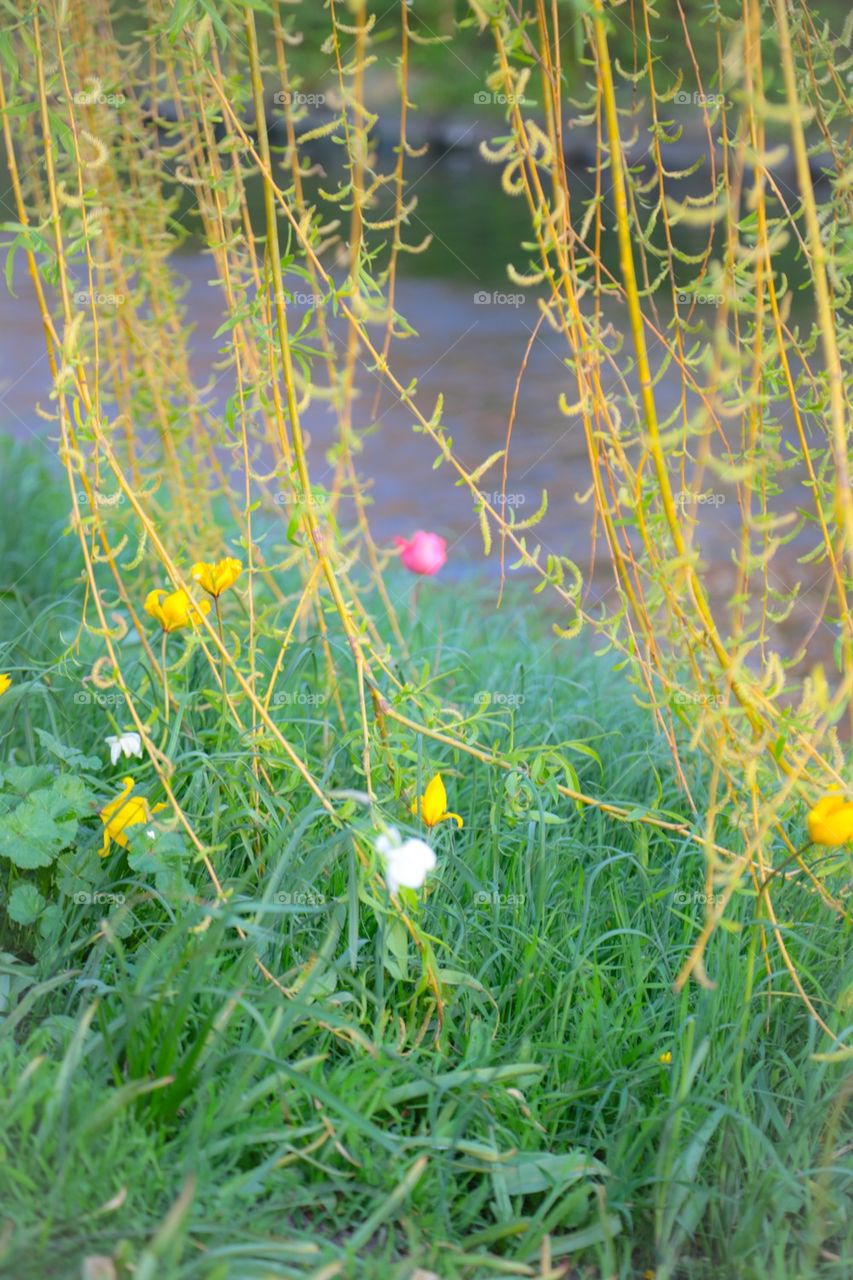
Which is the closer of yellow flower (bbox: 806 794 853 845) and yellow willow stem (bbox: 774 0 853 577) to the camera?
yellow willow stem (bbox: 774 0 853 577)

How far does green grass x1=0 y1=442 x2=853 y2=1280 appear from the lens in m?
1.13

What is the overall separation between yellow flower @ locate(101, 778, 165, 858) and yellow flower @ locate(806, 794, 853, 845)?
2.50ft

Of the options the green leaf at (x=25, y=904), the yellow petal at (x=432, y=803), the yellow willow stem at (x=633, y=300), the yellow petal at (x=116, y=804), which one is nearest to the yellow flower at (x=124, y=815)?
the yellow petal at (x=116, y=804)

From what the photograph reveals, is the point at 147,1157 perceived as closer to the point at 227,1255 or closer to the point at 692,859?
the point at 227,1255

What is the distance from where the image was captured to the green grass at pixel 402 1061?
113cm

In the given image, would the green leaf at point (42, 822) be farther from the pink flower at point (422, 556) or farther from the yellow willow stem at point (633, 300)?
the yellow willow stem at point (633, 300)

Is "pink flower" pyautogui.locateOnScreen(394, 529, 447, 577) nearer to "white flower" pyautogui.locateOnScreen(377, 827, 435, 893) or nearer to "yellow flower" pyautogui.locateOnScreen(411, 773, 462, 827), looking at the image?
"yellow flower" pyautogui.locateOnScreen(411, 773, 462, 827)

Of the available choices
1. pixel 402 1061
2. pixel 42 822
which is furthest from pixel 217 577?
pixel 402 1061

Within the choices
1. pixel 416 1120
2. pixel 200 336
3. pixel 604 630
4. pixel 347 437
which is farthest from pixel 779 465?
pixel 200 336

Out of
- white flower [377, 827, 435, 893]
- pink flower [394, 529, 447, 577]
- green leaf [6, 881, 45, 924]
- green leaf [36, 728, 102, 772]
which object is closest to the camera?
white flower [377, 827, 435, 893]

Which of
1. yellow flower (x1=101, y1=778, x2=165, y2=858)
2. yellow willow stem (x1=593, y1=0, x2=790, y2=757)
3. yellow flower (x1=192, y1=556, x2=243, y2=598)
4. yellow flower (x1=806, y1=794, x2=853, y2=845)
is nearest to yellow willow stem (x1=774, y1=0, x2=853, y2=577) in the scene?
yellow willow stem (x1=593, y1=0, x2=790, y2=757)

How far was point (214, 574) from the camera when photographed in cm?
156

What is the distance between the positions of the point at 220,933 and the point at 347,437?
54 cm

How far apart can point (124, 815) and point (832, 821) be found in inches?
32.5
